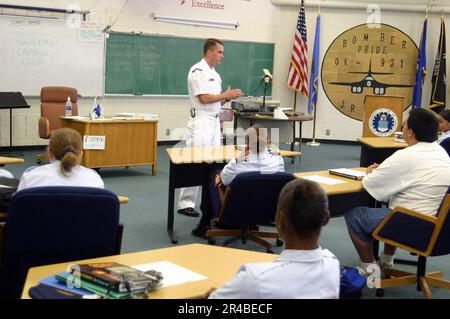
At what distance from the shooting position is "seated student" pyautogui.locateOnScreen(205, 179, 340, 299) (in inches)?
77.9

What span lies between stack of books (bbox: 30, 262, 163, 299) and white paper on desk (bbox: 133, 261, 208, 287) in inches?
3.2

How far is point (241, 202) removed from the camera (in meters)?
4.70

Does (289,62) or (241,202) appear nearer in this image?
(241,202)

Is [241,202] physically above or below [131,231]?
above

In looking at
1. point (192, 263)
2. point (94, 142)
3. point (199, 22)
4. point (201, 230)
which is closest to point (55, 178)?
point (192, 263)

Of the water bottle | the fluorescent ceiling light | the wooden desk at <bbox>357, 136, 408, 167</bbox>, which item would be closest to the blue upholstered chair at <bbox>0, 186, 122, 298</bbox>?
the wooden desk at <bbox>357, 136, 408, 167</bbox>

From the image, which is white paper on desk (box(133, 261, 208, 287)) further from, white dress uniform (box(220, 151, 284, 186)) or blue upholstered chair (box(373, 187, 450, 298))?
white dress uniform (box(220, 151, 284, 186))

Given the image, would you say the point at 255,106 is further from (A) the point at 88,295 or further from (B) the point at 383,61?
(A) the point at 88,295

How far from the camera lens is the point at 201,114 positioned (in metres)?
6.30

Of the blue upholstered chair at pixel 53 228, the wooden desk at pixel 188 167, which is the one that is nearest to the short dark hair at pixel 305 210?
the blue upholstered chair at pixel 53 228

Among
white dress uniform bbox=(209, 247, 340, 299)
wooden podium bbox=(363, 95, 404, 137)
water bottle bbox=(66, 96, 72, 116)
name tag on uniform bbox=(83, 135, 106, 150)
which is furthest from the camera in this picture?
wooden podium bbox=(363, 95, 404, 137)

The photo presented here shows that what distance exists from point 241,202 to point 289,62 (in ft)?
24.9

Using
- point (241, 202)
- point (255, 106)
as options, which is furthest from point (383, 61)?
point (241, 202)
